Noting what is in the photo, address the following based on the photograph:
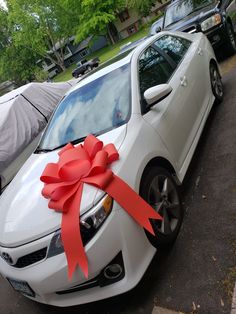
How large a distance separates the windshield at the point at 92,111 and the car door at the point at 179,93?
0.23 metres

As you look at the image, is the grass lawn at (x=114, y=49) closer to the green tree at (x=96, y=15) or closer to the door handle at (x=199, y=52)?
the green tree at (x=96, y=15)

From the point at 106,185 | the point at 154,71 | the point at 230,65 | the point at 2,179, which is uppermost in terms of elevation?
the point at 154,71

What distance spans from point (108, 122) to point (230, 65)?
16.6 ft

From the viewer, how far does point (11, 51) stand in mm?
51719

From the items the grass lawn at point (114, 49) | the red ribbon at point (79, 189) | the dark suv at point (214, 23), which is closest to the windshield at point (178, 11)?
the dark suv at point (214, 23)

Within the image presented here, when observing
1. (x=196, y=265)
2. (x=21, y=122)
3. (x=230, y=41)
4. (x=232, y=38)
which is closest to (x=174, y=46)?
(x=196, y=265)

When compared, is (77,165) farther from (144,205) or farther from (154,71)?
(154,71)

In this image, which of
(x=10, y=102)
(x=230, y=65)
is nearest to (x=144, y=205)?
(x=10, y=102)

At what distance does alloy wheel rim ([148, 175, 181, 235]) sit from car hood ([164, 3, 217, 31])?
5714 millimetres

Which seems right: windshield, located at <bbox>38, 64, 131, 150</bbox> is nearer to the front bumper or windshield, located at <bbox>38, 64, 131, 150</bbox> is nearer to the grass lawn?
the front bumper

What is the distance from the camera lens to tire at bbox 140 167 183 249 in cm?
286

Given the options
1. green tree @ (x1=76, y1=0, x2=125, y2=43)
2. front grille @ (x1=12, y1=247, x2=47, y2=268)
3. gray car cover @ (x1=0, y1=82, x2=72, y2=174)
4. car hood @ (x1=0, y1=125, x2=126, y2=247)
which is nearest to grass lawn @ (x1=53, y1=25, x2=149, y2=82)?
green tree @ (x1=76, y1=0, x2=125, y2=43)

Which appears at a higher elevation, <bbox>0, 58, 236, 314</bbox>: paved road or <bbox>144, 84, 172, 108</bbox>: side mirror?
<bbox>144, 84, 172, 108</bbox>: side mirror

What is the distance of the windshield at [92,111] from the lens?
3391 mm
